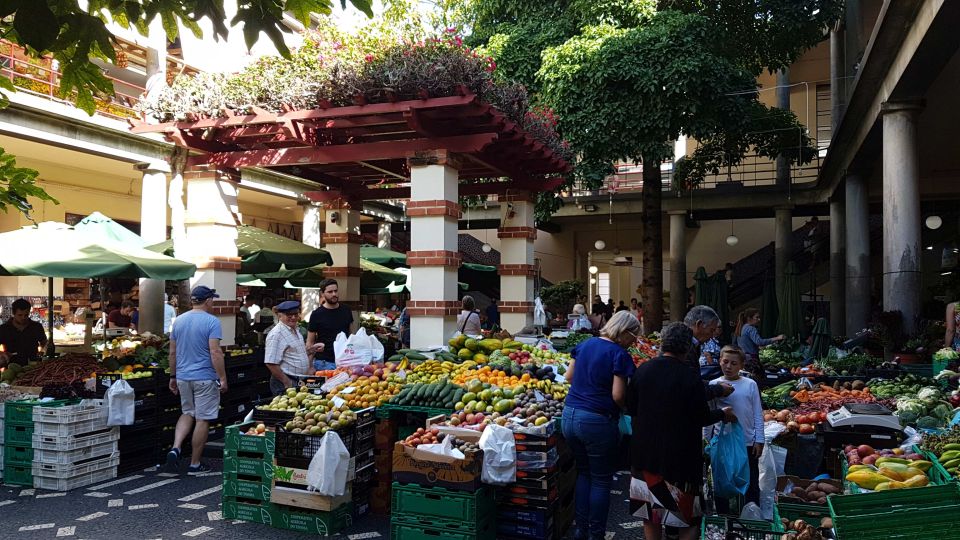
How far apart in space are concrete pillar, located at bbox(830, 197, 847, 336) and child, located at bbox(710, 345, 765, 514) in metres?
13.9

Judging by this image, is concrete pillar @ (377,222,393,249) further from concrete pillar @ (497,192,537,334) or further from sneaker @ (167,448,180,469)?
sneaker @ (167,448,180,469)

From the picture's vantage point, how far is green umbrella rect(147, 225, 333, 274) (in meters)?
9.91

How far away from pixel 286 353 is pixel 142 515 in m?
2.20

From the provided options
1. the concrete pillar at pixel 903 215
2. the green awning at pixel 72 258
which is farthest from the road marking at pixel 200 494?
the concrete pillar at pixel 903 215

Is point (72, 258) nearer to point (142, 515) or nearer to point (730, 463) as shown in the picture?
point (142, 515)

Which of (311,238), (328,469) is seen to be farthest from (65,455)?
(311,238)

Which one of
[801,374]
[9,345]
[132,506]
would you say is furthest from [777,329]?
[9,345]

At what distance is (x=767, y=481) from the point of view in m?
5.02

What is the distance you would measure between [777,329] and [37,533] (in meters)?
12.8

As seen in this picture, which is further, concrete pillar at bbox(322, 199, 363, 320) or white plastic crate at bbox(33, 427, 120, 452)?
concrete pillar at bbox(322, 199, 363, 320)

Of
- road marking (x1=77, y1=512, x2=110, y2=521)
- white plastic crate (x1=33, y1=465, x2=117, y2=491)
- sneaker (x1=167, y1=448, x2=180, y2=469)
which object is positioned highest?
sneaker (x1=167, y1=448, x2=180, y2=469)

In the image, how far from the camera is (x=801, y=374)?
Result: 9.23 meters

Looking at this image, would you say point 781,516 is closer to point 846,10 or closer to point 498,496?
point 498,496

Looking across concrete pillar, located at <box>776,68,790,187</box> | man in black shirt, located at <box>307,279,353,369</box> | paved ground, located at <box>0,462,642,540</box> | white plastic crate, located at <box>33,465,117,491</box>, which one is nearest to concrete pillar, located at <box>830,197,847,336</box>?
concrete pillar, located at <box>776,68,790,187</box>
